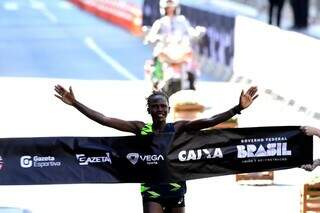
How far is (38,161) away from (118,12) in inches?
1254

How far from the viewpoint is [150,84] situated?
25.3 meters

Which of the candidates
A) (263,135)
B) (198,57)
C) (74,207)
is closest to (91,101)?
(198,57)

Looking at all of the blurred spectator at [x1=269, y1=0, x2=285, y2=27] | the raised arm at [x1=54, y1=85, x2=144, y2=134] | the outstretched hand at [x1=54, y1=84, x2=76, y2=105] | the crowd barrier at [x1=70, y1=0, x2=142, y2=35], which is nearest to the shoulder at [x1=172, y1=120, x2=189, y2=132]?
the raised arm at [x1=54, y1=85, x2=144, y2=134]

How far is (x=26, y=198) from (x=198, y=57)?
16.9 meters

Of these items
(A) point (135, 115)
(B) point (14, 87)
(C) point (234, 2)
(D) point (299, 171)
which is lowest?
(D) point (299, 171)

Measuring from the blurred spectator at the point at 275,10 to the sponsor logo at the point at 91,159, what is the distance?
18159 mm

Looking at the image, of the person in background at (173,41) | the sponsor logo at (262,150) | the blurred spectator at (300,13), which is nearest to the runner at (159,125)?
the sponsor logo at (262,150)

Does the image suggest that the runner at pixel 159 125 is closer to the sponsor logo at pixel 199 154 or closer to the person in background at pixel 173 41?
the sponsor logo at pixel 199 154

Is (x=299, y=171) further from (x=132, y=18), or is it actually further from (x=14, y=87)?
(x=132, y=18)

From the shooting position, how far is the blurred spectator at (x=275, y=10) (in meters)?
27.9

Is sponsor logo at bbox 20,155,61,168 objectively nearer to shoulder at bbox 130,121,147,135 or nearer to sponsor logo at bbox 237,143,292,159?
shoulder at bbox 130,121,147,135

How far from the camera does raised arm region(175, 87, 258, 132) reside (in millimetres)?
9406

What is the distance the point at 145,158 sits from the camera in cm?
986

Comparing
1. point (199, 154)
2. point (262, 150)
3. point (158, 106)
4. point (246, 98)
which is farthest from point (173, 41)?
point (158, 106)
